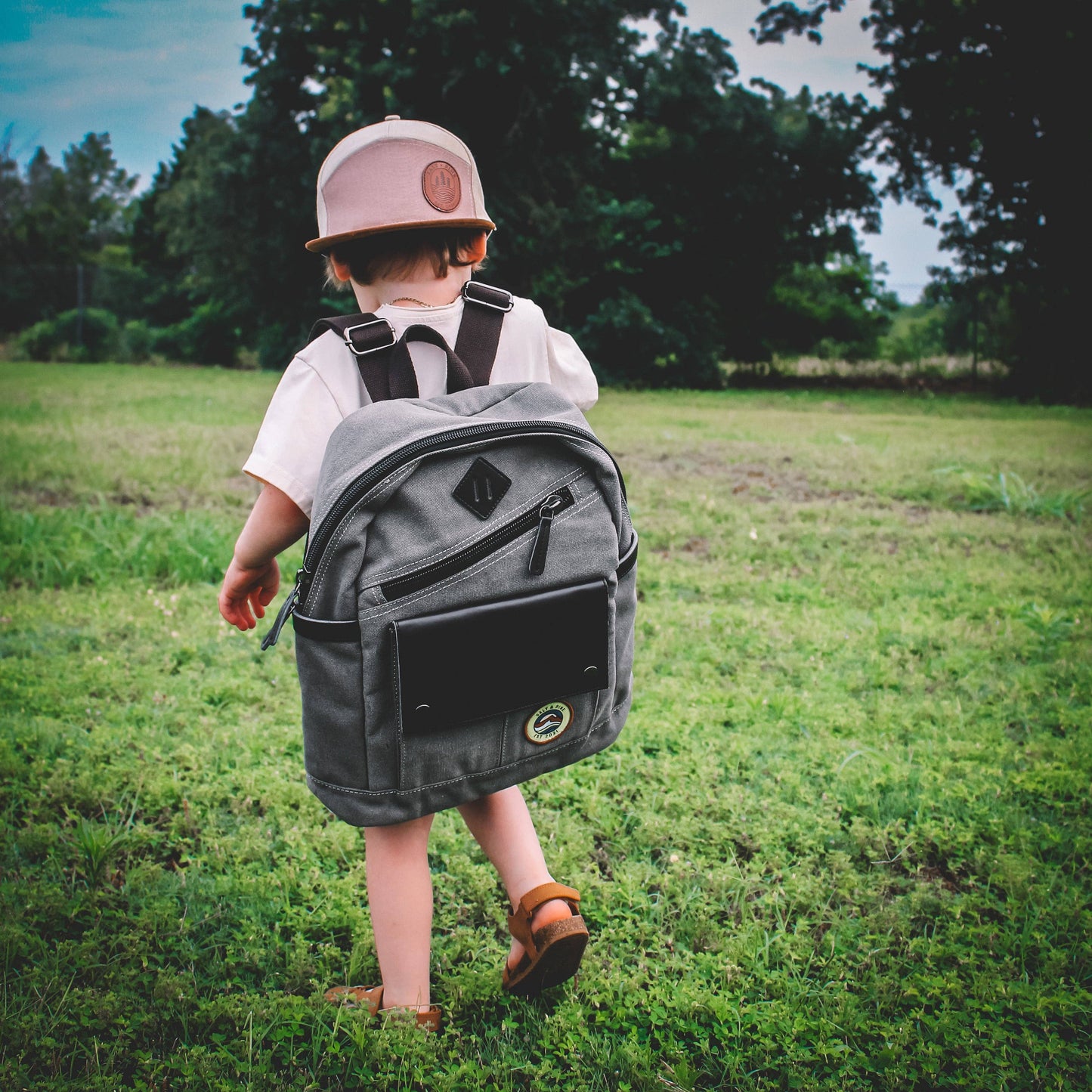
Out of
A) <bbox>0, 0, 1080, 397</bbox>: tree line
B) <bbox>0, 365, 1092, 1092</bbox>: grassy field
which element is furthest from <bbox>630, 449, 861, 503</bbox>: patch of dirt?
<bbox>0, 0, 1080, 397</bbox>: tree line

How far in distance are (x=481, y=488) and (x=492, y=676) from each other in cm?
31

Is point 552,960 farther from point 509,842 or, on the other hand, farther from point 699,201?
point 699,201

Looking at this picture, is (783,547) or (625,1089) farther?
(783,547)

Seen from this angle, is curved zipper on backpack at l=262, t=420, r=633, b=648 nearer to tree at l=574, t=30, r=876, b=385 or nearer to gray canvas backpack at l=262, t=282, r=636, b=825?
Answer: gray canvas backpack at l=262, t=282, r=636, b=825

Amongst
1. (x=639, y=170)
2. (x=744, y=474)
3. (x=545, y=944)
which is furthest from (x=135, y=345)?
(x=545, y=944)

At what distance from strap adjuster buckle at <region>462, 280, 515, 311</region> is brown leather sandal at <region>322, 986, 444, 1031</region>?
4.53 feet

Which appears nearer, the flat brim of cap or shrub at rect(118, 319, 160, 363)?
the flat brim of cap

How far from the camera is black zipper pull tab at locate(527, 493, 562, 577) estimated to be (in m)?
1.42

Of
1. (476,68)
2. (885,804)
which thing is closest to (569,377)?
(885,804)

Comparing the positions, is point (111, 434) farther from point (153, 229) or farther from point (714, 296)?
point (153, 229)

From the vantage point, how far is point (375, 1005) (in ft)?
5.64

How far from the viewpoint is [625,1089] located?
5.15ft

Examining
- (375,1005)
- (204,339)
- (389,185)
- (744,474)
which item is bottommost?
(375,1005)

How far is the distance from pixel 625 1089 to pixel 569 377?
1.39m
